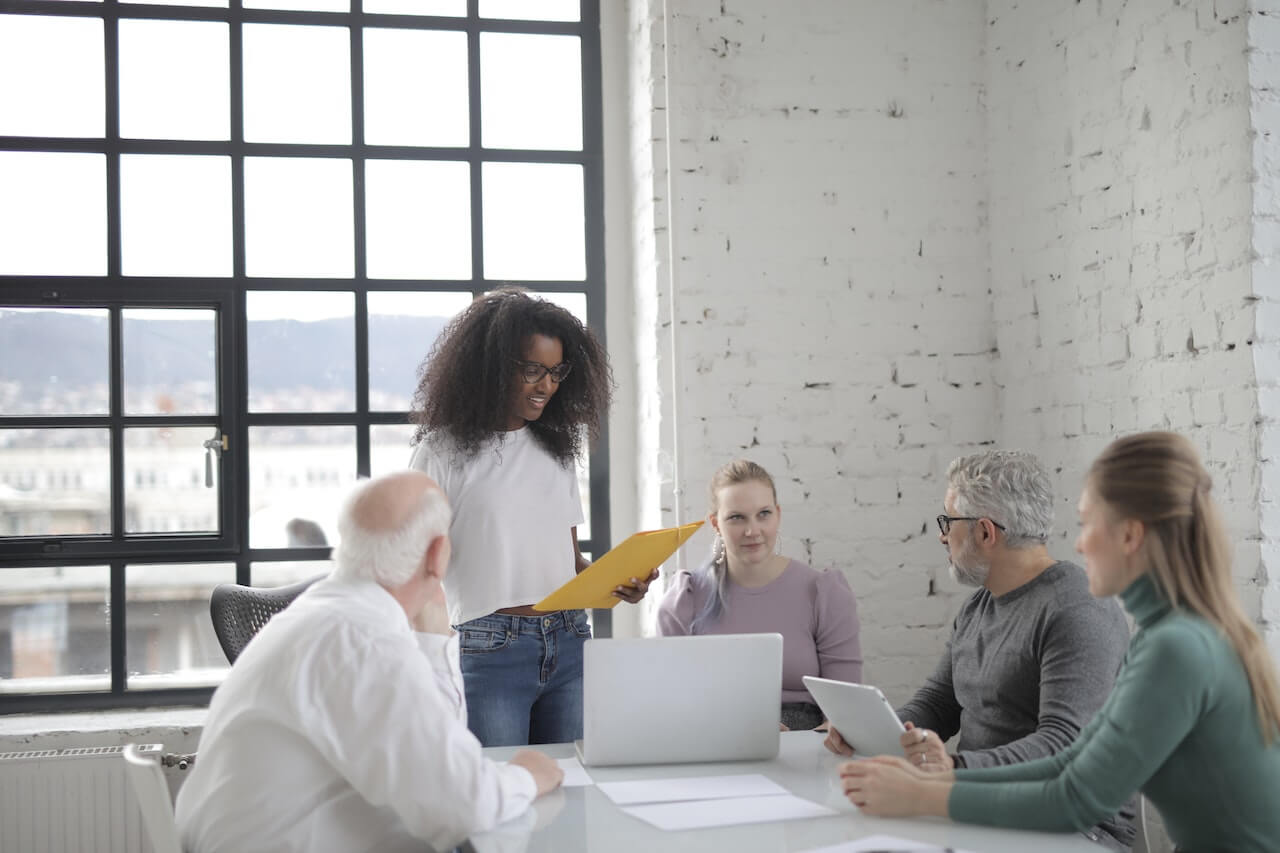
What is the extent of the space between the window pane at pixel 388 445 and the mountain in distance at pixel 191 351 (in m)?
0.12

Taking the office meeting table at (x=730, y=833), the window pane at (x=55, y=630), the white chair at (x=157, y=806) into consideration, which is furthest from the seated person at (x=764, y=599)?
the window pane at (x=55, y=630)

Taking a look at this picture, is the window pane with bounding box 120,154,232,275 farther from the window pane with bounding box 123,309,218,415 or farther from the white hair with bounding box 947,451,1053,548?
the white hair with bounding box 947,451,1053,548

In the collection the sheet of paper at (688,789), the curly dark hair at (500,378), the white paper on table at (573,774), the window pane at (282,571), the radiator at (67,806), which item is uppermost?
the curly dark hair at (500,378)

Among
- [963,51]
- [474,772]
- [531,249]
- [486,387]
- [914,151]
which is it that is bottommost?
[474,772]

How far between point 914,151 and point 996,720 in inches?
77.6

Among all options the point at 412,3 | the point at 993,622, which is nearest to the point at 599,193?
the point at 412,3

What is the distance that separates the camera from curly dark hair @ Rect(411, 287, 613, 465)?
9.00 ft

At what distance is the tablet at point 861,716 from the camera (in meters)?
2.04

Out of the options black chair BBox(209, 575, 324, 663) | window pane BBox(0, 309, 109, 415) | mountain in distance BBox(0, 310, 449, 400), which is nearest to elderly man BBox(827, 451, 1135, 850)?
black chair BBox(209, 575, 324, 663)

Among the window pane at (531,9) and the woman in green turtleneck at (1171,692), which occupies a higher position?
the window pane at (531,9)

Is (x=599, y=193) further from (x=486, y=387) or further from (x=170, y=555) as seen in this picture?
(x=170, y=555)

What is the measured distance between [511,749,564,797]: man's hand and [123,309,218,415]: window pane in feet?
6.78

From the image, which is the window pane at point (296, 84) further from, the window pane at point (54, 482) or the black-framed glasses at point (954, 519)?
Answer: the black-framed glasses at point (954, 519)

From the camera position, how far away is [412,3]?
387cm
